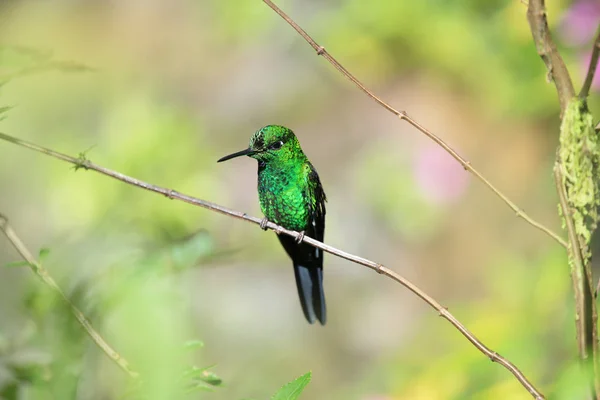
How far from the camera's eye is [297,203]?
6.26 ft

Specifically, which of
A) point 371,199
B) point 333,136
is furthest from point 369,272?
point 333,136

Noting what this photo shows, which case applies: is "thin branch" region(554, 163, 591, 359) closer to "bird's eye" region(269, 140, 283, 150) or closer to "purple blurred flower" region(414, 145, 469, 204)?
"bird's eye" region(269, 140, 283, 150)

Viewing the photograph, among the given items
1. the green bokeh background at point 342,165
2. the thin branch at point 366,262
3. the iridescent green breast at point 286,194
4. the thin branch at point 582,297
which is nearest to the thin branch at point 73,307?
the thin branch at point 366,262

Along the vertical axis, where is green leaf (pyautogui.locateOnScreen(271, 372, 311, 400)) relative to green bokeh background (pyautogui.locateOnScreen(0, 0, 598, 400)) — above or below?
below

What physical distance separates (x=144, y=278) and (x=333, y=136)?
465cm

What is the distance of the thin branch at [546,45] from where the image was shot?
2.63 feet

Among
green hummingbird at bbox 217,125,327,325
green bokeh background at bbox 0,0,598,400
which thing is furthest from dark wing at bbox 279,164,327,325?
green bokeh background at bbox 0,0,598,400

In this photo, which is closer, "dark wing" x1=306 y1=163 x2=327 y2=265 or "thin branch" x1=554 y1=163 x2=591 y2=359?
"thin branch" x1=554 y1=163 x2=591 y2=359

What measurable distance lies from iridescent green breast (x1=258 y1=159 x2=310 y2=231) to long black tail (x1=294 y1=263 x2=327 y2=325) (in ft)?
0.66

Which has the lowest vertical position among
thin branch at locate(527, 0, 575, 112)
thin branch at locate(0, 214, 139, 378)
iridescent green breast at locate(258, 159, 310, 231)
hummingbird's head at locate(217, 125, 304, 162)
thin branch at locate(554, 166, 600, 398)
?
thin branch at locate(0, 214, 139, 378)

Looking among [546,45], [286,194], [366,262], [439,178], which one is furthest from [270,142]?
[439,178]

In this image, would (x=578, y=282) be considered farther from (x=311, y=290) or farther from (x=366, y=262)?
(x=311, y=290)

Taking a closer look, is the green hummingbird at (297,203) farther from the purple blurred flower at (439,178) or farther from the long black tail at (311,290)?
the purple blurred flower at (439,178)

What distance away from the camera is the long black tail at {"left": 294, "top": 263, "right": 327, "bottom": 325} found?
1.57 m
